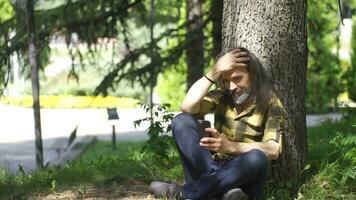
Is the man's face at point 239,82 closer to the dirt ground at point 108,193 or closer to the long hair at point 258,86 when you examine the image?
the long hair at point 258,86

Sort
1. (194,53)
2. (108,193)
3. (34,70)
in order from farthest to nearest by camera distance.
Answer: (194,53) < (34,70) < (108,193)

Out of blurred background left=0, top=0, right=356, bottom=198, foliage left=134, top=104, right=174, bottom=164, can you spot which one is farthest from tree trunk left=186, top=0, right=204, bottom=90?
foliage left=134, top=104, right=174, bottom=164

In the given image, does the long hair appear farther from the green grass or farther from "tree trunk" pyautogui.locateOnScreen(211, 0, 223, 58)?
"tree trunk" pyautogui.locateOnScreen(211, 0, 223, 58)

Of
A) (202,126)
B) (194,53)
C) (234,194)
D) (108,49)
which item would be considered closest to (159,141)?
(202,126)

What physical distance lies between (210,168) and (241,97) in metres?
0.48

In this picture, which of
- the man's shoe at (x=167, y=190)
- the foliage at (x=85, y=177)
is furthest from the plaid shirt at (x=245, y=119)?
the foliage at (x=85, y=177)

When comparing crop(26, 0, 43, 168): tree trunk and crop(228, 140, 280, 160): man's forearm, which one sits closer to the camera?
crop(228, 140, 280, 160): man's forearm

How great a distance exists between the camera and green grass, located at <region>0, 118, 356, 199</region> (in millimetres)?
4086

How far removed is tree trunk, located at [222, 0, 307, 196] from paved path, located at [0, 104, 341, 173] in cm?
693

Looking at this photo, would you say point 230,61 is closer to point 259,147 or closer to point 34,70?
point 259,147

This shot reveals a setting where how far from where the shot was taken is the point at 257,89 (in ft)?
12.3

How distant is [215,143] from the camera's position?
3531 millimetres

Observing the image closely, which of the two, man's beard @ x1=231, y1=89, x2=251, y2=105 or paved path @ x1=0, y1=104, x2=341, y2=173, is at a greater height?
man's beard @ x1=231, y1=89, x2=251, y2=105

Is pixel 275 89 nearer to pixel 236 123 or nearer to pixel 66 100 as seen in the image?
pixel 236 123
